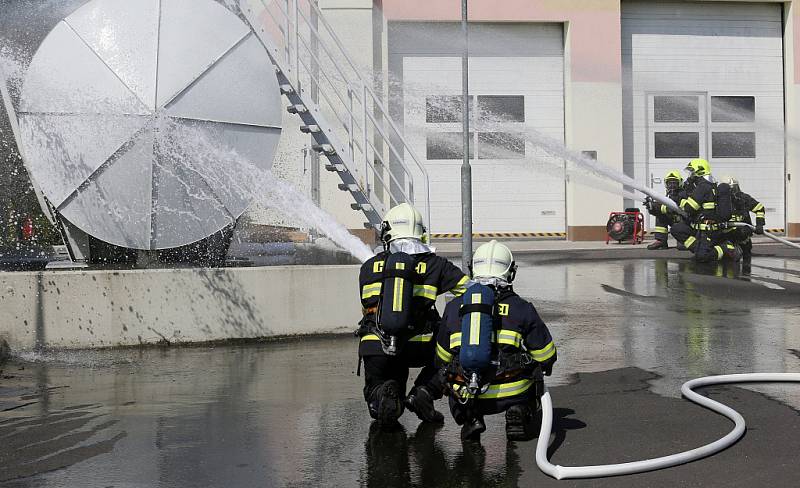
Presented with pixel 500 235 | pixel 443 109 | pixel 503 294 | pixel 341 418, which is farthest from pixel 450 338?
pixel 443 109

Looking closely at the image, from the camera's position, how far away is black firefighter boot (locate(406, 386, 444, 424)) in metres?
6.02

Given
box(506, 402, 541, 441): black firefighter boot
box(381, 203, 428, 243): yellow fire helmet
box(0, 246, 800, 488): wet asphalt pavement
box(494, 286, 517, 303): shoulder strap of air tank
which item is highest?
box(381, 203, 428, 243): yellow fire helmet

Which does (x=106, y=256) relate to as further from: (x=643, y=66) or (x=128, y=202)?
(x=643, y=66)

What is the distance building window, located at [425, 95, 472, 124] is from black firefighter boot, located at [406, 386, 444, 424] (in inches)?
776

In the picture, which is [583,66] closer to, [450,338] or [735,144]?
[735,144]

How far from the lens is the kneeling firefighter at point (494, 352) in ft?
18.5

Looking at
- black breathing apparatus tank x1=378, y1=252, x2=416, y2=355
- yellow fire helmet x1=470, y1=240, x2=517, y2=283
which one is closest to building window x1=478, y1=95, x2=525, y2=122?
black breathing apparatus tank x1=378, y1=252, x2=416, y2=355

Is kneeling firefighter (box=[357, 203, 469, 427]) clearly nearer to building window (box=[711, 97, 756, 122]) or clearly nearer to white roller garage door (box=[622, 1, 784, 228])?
white roller garage door (box=[622, 1, 784, 228])

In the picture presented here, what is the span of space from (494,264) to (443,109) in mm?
20140

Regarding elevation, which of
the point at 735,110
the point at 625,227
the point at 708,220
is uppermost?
the point at 735,110

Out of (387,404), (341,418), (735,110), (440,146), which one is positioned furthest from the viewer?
(735,110)

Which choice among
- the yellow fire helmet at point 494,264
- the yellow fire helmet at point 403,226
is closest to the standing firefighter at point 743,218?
the yellow fire helmet at point 403,226

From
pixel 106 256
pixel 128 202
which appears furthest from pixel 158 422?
pixel 106 256

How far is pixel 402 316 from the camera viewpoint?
5.98 metres
